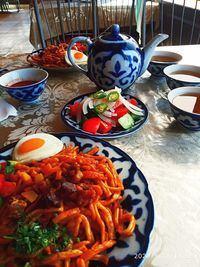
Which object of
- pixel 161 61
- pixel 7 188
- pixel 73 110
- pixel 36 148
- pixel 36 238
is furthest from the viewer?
pixel 161 61

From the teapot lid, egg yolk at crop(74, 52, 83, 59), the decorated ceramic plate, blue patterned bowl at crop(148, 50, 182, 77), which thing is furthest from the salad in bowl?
egg yolk at crop(74, 52, 83, 59)

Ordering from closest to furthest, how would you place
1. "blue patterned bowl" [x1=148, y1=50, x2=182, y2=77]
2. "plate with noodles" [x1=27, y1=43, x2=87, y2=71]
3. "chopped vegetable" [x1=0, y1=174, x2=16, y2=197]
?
"chopped vegetable" [x1=0, y1=174, x2=16, y2=197], "blue patterned bowl" [x1=148, y1=50, x2=182, y2=77], "plate with noodles" [x1=27, y1=43, x2=87, y2=71]

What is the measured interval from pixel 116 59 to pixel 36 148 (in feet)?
1.52

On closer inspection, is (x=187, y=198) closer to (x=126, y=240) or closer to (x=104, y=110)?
(x=126, y=240)

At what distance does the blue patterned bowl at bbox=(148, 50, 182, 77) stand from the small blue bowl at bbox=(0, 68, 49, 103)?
477 mm

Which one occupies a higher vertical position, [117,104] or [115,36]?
[115,36]

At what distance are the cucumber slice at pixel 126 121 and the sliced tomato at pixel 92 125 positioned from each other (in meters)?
0.07

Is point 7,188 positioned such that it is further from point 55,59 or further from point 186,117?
point 55,59

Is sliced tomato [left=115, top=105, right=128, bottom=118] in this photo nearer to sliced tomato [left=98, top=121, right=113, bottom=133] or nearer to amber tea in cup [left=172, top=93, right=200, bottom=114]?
sliced tomato [left=98, top=121, right=113, bottom=133]

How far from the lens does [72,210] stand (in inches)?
20.6

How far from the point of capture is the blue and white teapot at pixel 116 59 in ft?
3.05

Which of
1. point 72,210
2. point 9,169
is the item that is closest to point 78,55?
point 9,169

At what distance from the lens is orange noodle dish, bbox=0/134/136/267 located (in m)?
0.46

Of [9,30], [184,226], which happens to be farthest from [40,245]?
[9,30]
